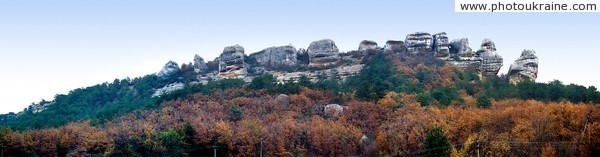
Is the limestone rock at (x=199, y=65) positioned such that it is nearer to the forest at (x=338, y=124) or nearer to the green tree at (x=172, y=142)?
the forest at (x=338, y=124)

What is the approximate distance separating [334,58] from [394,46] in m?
7.93

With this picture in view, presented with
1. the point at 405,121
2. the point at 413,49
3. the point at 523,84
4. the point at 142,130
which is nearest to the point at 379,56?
the point at 413,49

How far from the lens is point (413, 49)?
78125 millimetres

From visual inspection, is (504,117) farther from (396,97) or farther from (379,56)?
(379,56)

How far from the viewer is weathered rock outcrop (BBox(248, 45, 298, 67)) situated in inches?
3182

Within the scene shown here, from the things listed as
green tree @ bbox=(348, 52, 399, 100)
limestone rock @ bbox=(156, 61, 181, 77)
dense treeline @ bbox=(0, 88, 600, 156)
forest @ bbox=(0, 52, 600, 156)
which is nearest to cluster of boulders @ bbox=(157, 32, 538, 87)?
green tree @ bbox=(348, 52, 399, 100)

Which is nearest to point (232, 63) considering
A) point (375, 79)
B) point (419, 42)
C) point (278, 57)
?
point (278, 57)

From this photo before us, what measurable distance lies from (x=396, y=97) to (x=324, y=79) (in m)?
20.6

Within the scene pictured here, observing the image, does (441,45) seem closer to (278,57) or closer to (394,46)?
(394,46)

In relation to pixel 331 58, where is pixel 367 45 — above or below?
above

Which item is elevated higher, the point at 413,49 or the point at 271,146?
the point at 413,49

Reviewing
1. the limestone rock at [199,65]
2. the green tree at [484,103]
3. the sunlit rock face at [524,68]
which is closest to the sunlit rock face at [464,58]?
the sunlit rock face at [524,68]

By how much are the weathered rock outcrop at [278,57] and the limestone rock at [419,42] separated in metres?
14.1

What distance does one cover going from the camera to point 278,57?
268 feet
